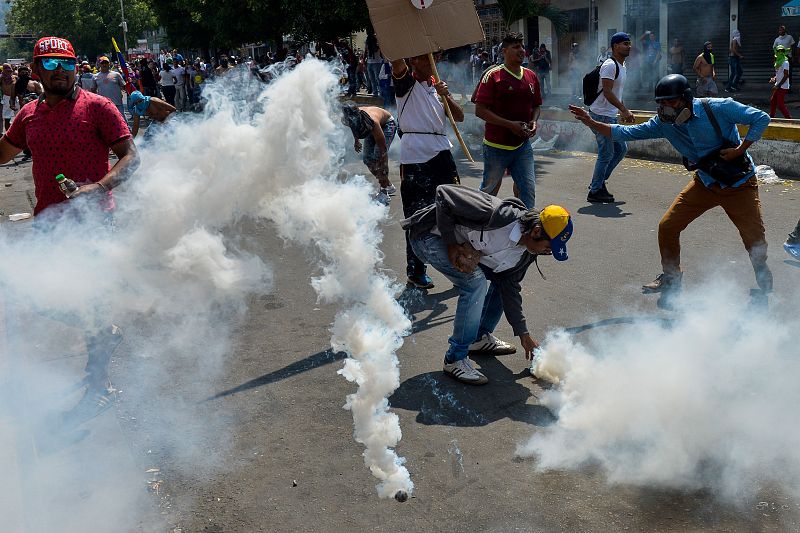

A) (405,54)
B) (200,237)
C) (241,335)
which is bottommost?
(241,335)

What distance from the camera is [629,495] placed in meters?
3.32

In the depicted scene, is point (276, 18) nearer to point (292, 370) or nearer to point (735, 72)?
point (735, 72)

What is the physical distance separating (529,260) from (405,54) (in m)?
1.82

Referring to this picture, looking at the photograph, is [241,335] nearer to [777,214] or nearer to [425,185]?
[425,185]

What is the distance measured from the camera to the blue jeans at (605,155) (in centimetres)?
892

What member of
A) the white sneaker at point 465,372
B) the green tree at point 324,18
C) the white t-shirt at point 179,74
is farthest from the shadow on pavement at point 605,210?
the white t-shirt at point 179,74

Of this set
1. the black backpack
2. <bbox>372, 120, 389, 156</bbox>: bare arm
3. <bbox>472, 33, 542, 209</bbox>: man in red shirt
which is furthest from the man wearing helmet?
the black backpack

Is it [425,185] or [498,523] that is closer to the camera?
[498,523]

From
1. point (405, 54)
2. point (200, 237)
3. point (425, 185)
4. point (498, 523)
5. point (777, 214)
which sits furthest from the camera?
point (777, 214)

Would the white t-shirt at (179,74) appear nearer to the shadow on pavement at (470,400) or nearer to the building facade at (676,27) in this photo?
the building facade at (676,27)

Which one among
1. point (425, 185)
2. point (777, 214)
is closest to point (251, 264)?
point (425, 185)

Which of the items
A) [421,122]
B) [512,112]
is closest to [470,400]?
[421,122]

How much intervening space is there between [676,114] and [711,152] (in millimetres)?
392

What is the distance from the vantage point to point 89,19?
71.0 metres
